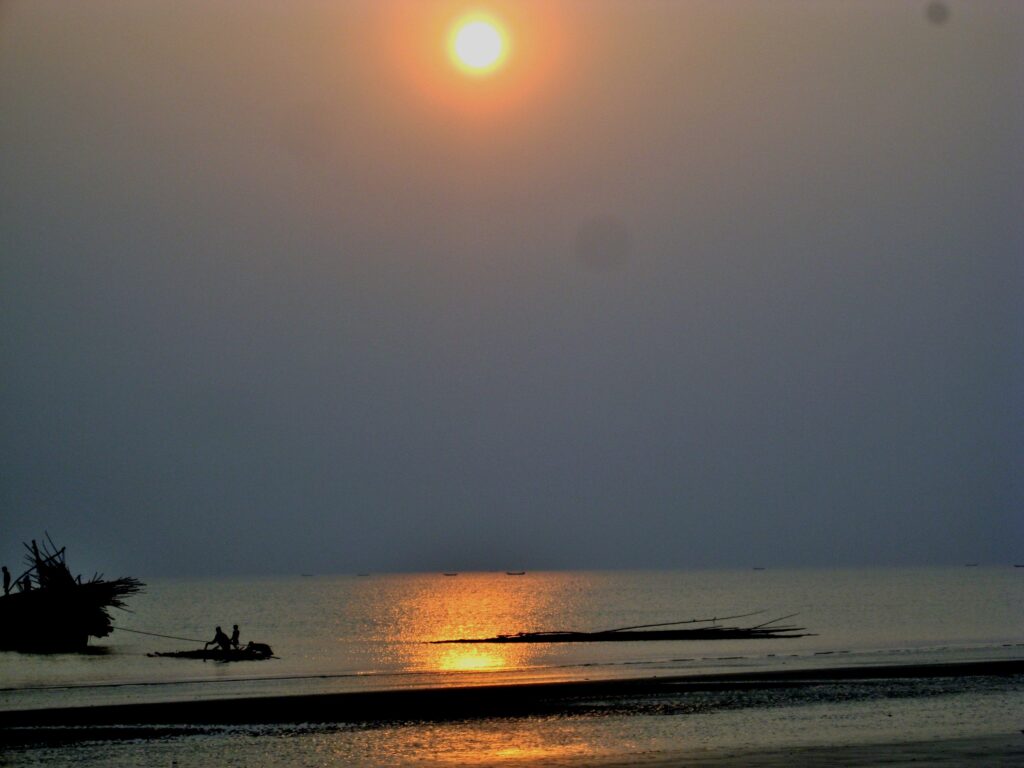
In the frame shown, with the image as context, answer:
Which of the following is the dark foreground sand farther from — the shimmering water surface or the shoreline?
the shimmering water surface

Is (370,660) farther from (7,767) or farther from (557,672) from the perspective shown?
(7,767)

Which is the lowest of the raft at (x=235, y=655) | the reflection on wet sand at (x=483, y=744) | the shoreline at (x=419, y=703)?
the reflection on wet sand at (x=483, y=744)

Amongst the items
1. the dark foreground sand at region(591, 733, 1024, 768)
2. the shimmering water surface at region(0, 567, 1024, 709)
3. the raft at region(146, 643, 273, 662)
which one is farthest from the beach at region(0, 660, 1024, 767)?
the raft at region(146, 643, 273, 662)

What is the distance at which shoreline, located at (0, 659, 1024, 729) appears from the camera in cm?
3459

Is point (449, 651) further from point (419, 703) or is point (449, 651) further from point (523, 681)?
point (419, 703)

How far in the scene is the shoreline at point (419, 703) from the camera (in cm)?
3459

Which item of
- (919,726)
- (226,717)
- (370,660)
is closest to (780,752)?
(919,726)

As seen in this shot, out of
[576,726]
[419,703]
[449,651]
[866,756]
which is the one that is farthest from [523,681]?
[449,651]

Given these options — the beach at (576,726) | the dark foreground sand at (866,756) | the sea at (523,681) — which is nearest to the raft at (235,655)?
the sea at (523,681)

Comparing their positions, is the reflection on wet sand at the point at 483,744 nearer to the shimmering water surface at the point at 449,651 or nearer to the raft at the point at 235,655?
the shimmering water surface at the point at 449,651

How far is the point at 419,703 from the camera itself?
3794 cm

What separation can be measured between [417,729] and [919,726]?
14400 millimetres

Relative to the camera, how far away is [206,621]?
401 feet

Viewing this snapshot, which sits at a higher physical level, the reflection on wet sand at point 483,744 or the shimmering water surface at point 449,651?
the shimmering water surface at point 449,651
